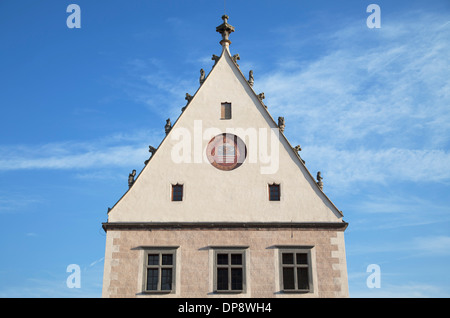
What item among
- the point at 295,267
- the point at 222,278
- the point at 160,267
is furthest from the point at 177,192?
the point at 295,267

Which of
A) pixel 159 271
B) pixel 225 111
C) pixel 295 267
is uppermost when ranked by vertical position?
pixel 225 111

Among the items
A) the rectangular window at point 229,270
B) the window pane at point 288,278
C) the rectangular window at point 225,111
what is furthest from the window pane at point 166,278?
the rectangular window at point 225,111

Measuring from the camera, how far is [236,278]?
67.2ft

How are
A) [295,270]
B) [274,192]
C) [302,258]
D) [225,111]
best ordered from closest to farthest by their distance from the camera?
[295,270] → [302,258] → [274,192] → [225,111]

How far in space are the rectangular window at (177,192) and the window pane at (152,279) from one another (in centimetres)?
322

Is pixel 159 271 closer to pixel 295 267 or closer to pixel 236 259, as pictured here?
pixel 236 259

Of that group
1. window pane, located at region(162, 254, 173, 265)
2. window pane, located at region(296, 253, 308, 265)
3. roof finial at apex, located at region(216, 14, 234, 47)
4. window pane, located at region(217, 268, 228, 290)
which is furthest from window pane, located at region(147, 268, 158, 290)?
roof finial at apex, located at region(216, 14, 234, 47)

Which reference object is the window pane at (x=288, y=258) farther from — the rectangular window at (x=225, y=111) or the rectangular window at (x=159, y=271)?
the rectangular window at (x=225, y=111)

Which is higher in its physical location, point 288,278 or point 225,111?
point 225,111

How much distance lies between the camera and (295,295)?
65.7ft

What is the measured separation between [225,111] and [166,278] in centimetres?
820

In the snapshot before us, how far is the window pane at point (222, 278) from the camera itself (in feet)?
66.7

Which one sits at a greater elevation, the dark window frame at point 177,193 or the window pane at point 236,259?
the dark window frame at point 177,193
